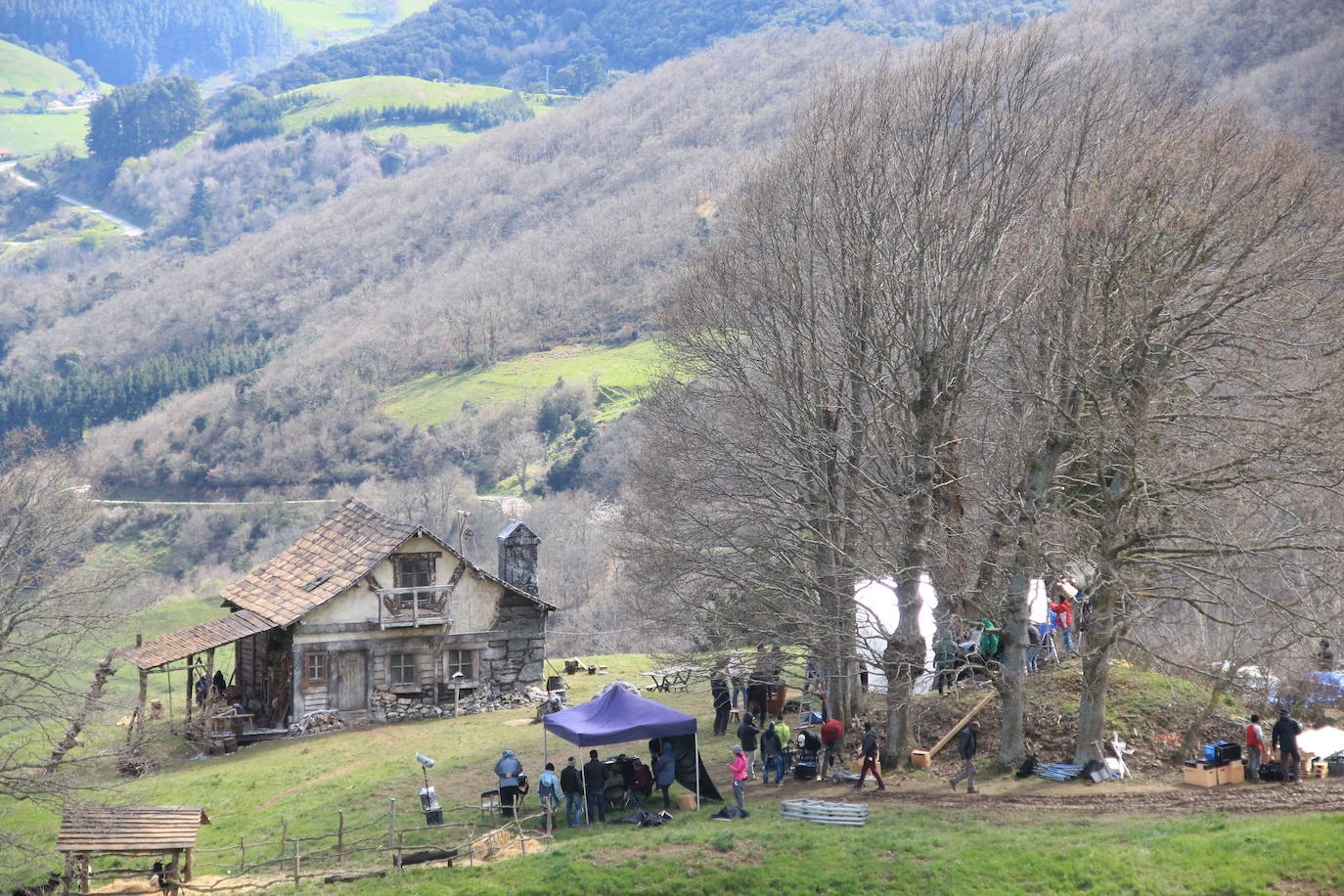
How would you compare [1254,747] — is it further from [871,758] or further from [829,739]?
[829,739]

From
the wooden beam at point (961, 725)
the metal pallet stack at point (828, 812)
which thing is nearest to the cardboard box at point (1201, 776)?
the wooden beam at point (961, 725)

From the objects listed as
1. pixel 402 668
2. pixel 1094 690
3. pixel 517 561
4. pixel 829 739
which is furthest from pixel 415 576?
pixel 1094 690

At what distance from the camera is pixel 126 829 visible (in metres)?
19.0

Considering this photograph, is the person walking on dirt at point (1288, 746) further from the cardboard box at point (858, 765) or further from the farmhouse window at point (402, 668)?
the farmhouse window at point (402, 668)

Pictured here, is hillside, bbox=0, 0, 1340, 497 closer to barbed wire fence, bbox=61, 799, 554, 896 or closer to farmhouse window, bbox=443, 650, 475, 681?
farmhouse window, bbox=443, 650, 475, 681

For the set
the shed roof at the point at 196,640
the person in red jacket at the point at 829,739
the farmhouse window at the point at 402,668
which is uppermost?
the shed roof at the point at 196,640

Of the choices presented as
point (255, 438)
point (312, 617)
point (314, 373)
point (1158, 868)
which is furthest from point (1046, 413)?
point (314, 373)

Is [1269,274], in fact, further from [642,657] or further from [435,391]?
[435,391]

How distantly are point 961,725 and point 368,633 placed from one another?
670 inches

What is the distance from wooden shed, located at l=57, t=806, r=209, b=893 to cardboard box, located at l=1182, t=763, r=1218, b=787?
1687 centimetres

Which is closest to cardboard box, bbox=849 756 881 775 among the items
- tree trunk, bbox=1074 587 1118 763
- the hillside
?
tree trunk, bbox=1074 587 1118 763

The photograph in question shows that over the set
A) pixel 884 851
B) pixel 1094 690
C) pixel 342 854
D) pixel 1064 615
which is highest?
pixel 1064 615

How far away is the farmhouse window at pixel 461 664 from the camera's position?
35250mm

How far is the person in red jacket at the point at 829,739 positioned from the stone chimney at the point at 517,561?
1550 cm
